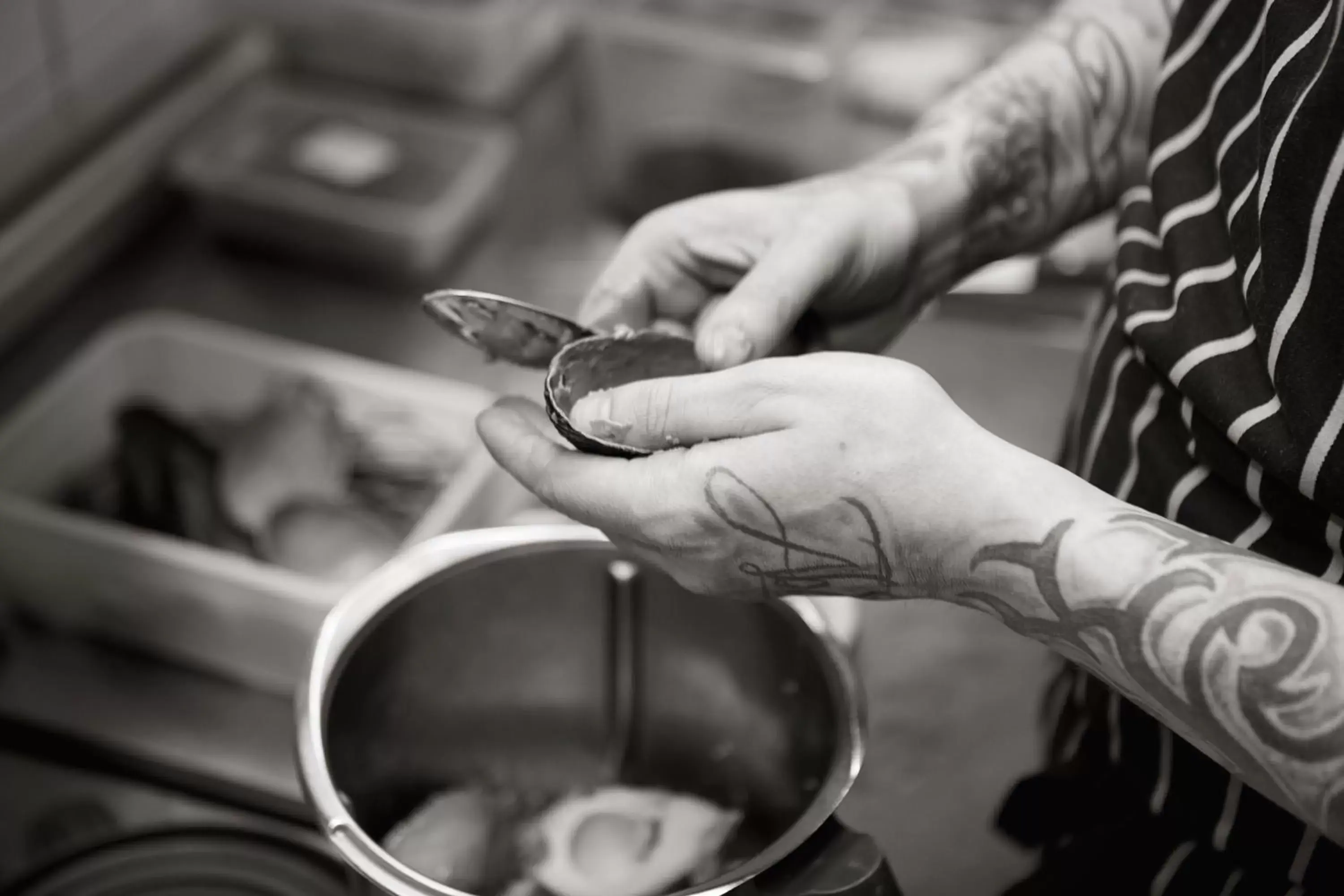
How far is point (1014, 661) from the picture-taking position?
0.88m

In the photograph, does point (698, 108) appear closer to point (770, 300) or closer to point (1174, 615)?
point (770, 300)

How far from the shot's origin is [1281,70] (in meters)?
0.62

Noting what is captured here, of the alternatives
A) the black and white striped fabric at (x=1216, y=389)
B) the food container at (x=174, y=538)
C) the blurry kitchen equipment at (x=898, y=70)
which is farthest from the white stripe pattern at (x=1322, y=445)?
the blurry kitchen equipment at (x=898, y=70)

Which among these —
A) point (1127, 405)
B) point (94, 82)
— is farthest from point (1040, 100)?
point (94, 82)

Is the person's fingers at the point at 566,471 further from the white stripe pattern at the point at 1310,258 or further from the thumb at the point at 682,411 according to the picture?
the white stripe pattern at the point at 1310,258

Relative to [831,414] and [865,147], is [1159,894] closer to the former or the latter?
A: [831,414]

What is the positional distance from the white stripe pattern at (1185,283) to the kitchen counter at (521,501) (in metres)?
0.28

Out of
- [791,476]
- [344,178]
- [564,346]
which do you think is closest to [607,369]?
[564,346]

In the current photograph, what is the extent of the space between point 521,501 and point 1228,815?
51 centimetres

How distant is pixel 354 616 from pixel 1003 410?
2.06ft

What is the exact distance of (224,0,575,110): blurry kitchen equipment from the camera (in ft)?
4.39

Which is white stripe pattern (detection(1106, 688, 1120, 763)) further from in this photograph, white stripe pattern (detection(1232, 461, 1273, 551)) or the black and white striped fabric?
white stripe pattern (detection(1232, 461, 1273, 551))

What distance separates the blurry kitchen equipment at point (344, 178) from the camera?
3.86 feet

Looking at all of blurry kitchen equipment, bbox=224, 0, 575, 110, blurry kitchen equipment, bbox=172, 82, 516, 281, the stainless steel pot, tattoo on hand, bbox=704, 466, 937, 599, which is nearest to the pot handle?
the stainless steel pot
